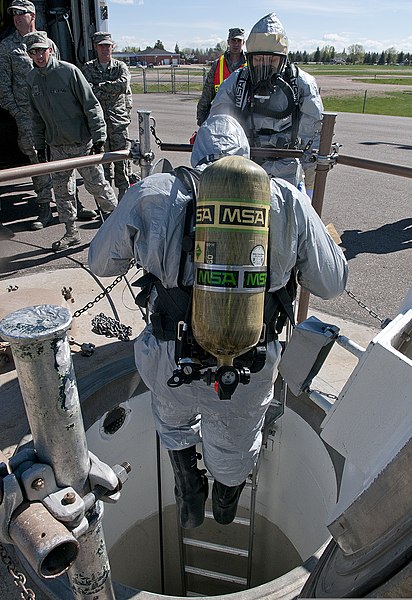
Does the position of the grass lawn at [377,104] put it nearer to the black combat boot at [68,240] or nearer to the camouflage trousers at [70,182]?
the camouflage trousers at [70,182]

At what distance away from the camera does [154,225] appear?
1.78m

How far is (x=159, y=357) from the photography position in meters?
2.09

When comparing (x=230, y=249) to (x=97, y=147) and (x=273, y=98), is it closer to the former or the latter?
(x=273, y=98)

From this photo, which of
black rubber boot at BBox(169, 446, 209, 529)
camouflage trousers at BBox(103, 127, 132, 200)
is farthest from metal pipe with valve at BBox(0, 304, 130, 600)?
camouflage trousers at BBox(103, 127, 132, 200)

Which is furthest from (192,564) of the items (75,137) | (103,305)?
(75,137)

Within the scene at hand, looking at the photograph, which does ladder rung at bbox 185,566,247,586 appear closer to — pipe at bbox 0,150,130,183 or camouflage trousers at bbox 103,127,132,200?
pipe at bbox 0,150,130,183

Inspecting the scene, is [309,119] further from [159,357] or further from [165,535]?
[165,535]

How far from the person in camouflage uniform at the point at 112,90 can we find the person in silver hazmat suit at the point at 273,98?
2.37 metres

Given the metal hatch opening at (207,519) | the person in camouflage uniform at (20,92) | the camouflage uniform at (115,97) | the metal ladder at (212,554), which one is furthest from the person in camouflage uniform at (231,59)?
the metal ladder at (212,554)

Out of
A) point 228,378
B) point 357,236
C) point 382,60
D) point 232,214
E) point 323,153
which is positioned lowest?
point 382,60

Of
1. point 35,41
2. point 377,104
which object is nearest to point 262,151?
point 35,41

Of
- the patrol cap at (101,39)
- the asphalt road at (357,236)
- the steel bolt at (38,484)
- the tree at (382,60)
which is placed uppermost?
the patrol cap at (101,39)

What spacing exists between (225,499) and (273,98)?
2.77 metres

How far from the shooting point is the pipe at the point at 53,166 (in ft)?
7.72
